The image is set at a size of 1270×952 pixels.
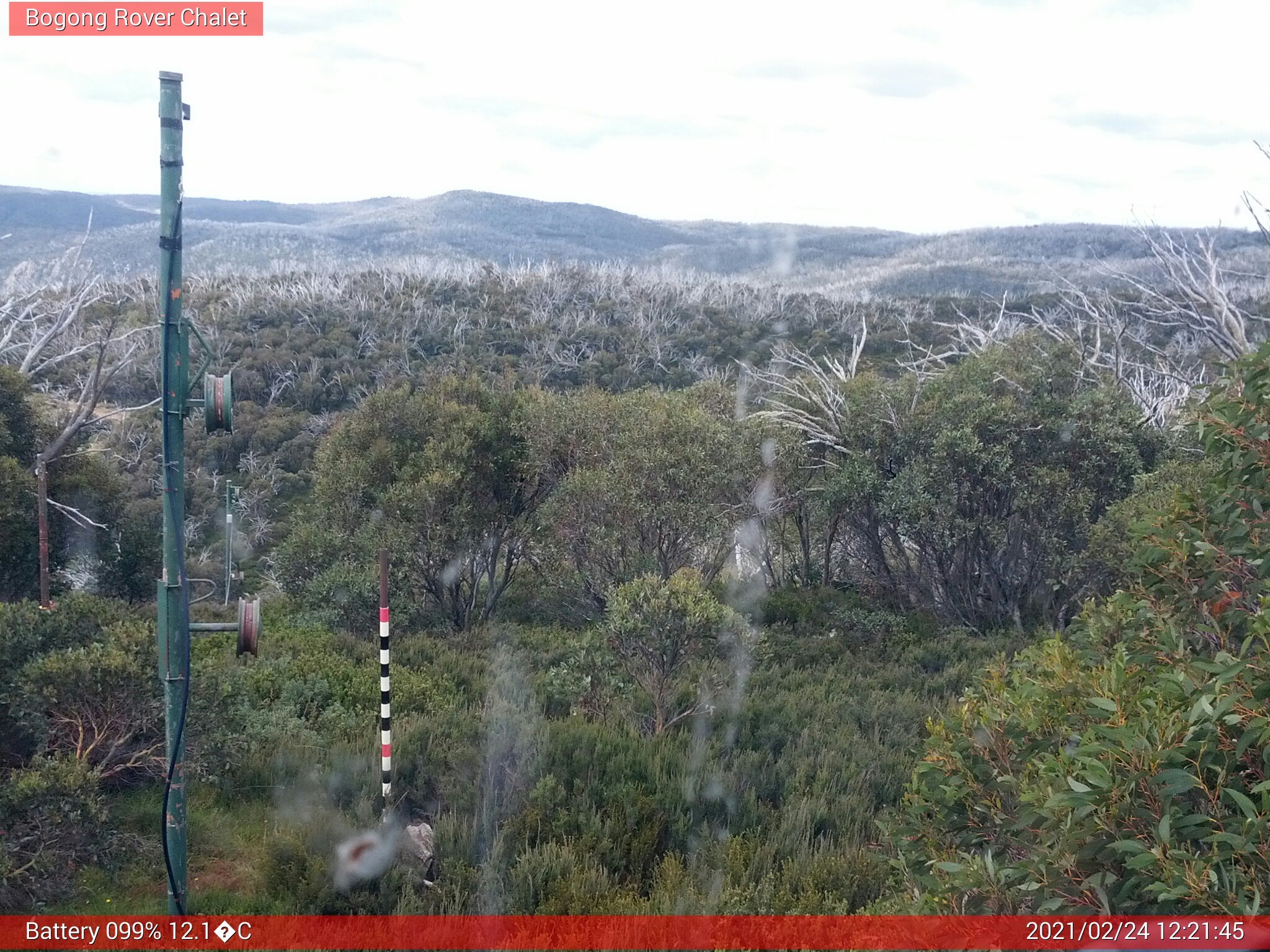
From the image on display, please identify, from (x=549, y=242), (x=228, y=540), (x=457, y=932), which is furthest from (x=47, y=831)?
(x=549, y=242)

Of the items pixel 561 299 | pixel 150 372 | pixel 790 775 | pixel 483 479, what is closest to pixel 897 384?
pixel 483 479

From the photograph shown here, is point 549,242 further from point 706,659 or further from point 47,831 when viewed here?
point 47,831

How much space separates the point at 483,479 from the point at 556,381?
18.8 meters

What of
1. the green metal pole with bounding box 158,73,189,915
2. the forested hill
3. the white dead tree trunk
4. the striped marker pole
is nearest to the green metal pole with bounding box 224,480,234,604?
the white dead tree trunk

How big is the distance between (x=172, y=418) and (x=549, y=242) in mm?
86828

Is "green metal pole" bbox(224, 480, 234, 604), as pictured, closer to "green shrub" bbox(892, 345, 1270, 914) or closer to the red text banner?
the red text banner

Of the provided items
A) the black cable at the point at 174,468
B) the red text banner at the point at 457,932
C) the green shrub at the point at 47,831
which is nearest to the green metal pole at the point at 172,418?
the black cable at the point at 174,468

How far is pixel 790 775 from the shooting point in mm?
7598

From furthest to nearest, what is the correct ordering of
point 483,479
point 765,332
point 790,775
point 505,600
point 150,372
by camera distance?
point 765,332, point 150,372, point 505,600, point 483,479, point 790,775

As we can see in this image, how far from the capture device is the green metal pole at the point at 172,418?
4.38m

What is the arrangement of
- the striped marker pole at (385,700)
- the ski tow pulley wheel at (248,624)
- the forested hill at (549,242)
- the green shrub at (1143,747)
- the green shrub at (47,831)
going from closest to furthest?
the green shrub at (1143,747), the ski tow pulley wheel at (248,624), the green shrub at (47,831), the striped marker pole at (385,700), the forested hill at (549,242)

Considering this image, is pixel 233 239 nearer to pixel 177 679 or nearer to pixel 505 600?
pixel 505 600

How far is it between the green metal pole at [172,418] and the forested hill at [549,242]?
41.9 meters

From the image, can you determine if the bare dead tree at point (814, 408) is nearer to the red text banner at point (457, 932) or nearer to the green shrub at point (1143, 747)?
the green shrub at point (1143, 747)
